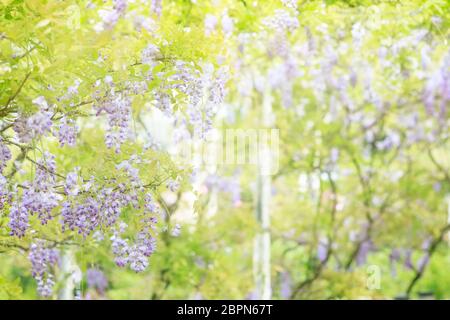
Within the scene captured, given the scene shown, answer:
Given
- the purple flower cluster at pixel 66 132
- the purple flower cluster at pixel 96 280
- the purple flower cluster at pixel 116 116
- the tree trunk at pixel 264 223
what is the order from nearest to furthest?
the purple flower cluster at pixel 66 132 < the purple flower cluster at pixel 116 116 < the tree trunk at pixel 264 223 < the purple flower cluster at pixel 96 280

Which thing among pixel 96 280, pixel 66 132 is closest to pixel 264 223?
pixel 96 280

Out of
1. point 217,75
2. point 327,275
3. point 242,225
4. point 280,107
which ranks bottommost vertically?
point 327,275

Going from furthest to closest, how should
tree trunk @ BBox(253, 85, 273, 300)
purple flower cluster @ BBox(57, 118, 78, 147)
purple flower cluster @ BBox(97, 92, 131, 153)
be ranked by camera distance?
tree trunk @ BBox(253, 85, 273, 300)
purple flower cluster @ BBox(97, 92, 131, 153)
purple flower cluster @ BBox(57, 118, 78, 147)

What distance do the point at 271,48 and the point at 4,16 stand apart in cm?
371

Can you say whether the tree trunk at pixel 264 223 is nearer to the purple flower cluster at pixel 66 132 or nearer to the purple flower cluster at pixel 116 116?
the purple flower cluster at pixel 116 116

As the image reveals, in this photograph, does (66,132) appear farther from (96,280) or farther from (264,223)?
(96,280)

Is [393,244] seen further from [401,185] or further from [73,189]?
[73,189]

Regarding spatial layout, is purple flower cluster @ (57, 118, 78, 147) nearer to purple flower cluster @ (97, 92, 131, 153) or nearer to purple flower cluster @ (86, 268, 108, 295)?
purple flower cluster @ (97, 92, 131, 153)

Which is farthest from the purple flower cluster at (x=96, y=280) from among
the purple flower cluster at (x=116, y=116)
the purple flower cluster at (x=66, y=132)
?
the purple flower cluster at (x=66, y=132)

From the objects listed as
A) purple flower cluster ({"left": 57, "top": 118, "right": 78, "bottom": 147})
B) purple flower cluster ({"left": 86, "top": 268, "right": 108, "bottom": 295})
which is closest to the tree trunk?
purple flower cluster ({"left": 86, "top": 268, "right": 108, "bottom": 295})

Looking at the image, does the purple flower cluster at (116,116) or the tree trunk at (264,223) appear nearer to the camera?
the purple flower cluster at (116,116)

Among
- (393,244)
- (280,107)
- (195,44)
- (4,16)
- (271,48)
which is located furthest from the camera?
(393,244)
